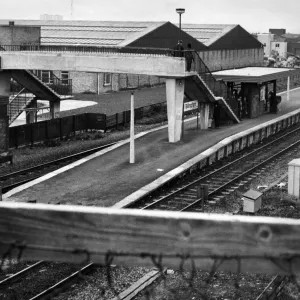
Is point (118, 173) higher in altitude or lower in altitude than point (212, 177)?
higher

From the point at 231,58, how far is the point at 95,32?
16.9 metres

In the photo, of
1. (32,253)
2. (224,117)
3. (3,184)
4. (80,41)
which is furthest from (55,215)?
(80,41)

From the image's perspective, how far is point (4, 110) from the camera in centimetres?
2738

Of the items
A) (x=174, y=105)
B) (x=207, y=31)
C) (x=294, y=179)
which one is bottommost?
(x=294, y=179)

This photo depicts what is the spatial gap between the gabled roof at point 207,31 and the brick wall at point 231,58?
159cm

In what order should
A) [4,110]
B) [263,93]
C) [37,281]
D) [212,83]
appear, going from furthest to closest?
[263,93] < [212,83] < [4,110] < [37,281]

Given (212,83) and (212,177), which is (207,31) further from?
(212,177)

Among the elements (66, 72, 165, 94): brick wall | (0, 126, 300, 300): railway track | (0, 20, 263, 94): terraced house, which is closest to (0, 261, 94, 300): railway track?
(0, 126, 300, 300): railway track

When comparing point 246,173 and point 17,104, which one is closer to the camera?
point 246,173

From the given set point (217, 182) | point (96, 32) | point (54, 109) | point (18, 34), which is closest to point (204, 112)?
point (54, 109)

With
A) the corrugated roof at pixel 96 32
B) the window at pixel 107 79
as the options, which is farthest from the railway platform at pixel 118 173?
the corrugated roof at pixel 96 32

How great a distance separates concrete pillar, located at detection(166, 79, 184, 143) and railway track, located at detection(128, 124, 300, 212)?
2989 millimetres

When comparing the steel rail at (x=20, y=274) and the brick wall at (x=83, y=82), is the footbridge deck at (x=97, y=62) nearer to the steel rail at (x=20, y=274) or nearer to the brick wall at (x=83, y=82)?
the steel rail at (x=20, y=274)

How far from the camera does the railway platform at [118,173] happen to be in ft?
60.8
